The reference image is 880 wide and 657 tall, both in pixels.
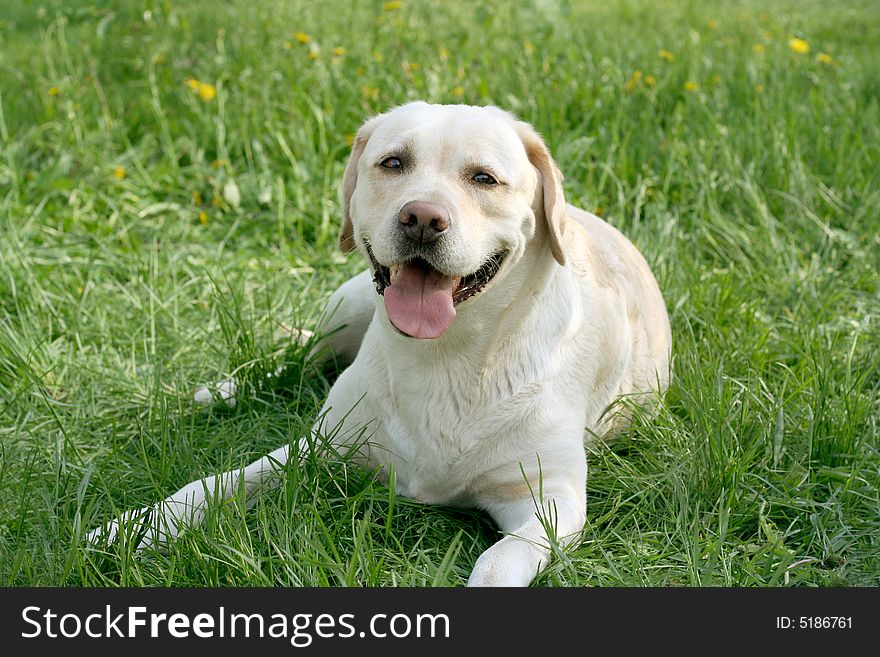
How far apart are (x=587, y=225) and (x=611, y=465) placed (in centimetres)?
91

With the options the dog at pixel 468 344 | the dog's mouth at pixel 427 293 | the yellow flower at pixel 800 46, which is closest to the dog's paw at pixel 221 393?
the dog at pixel 468 344

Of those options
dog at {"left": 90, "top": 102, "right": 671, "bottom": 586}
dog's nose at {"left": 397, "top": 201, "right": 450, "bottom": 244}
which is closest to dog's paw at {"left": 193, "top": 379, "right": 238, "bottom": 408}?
dog at {"left": 90, "top": 102, "right": 671, "bottom": 586}

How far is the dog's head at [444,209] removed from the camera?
99.0 inches

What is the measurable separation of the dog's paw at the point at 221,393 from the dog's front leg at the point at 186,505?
0.59 m

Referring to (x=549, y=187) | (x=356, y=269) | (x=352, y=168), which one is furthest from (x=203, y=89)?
(x=549, y=187)

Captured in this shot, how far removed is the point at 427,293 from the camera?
103 inches

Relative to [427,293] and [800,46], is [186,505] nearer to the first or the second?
[427,293]

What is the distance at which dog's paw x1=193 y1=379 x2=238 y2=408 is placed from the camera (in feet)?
11.3

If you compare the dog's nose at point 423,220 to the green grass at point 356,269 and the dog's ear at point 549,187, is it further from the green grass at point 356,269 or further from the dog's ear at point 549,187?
the green grass at point 356,269

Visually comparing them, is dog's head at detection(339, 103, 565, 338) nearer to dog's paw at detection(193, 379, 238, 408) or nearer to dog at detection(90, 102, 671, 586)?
dog at detection(90, 102, 671, 586)

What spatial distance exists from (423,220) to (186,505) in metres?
0.98

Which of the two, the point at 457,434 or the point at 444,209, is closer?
the point at 444,209

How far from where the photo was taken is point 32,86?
547 cm

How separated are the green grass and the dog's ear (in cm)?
67
